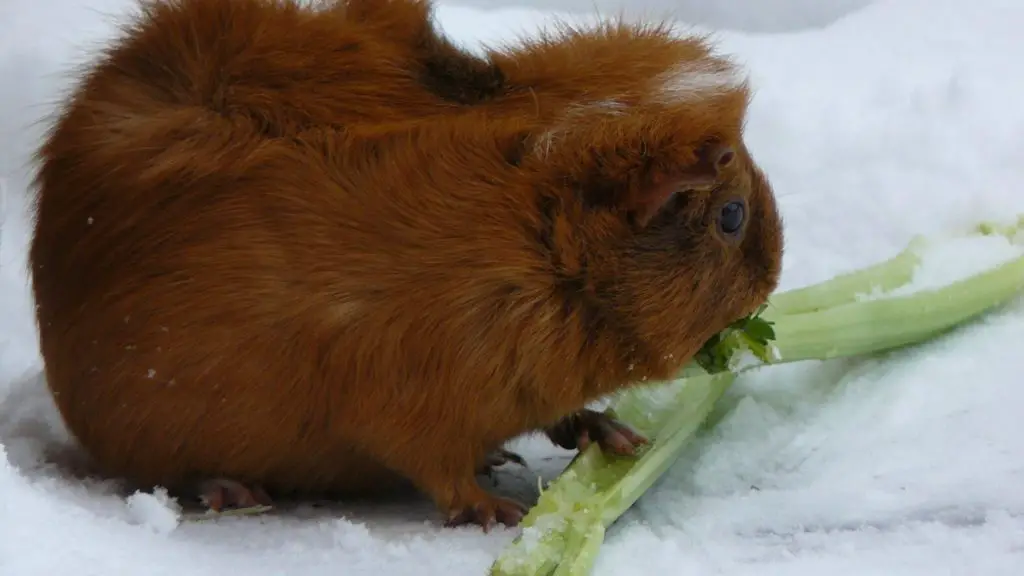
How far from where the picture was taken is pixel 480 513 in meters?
1.33

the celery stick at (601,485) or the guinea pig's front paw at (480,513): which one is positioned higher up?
the celery stick at (601,485)

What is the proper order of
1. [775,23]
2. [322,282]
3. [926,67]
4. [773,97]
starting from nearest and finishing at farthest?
1. [322,282]
2. [773,97]
3. [926,67]
4. [775,23]

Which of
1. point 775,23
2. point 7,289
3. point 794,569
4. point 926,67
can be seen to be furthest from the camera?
point 775,23

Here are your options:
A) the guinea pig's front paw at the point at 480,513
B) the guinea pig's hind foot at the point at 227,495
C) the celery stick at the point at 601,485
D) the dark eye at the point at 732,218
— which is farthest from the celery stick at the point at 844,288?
the guinea pig's hind foot at the point at 227,495

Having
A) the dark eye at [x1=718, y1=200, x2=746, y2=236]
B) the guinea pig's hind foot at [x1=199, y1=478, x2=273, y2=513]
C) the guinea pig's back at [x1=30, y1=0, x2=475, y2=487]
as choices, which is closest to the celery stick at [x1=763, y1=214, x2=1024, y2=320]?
the dark eye at [x1=718, y1=200, x2=746, y2=236]

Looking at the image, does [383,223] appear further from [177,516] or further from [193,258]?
[177,516]

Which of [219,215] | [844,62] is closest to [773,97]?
[844,62]

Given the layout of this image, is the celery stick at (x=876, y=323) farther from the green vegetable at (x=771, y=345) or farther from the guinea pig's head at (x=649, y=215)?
the guinea pig's head at (x=649, y=215)

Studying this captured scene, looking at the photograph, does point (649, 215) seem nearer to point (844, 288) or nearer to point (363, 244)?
point (363, 244)

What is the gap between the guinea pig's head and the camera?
127 cm

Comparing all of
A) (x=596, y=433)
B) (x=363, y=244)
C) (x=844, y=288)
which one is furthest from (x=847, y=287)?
(x=363, y=244)

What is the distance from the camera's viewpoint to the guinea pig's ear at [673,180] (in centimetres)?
125

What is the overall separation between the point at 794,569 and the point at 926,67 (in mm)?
2039

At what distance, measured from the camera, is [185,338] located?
4.13 feet
